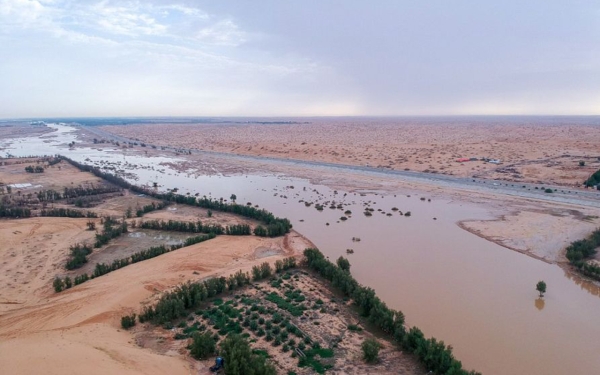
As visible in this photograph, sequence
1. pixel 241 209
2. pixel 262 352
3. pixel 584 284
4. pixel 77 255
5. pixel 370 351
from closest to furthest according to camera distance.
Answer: pixel 370 351 < pixel 262 352 < pixel 584 284 < pixel 77 255 < pixel 241 209

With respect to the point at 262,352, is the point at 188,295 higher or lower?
higher

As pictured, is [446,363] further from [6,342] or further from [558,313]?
[6,342]

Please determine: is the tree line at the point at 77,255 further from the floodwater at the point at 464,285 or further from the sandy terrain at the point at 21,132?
the sandy terrain at the point at 21,132

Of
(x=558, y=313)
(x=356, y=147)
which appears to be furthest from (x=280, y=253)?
(x=356, y=147)

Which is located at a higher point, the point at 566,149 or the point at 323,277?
the point at 566,149

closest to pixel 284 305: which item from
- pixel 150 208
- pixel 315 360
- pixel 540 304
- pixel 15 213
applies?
pixel 315 360

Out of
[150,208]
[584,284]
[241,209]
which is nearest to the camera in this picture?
[584,284]

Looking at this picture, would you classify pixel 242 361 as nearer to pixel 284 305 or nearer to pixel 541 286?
pixel 284 305

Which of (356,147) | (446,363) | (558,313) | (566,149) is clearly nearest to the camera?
(446,363)

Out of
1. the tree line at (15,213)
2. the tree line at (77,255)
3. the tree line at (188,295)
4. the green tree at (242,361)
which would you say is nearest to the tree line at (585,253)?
the tree line at (188,295)
